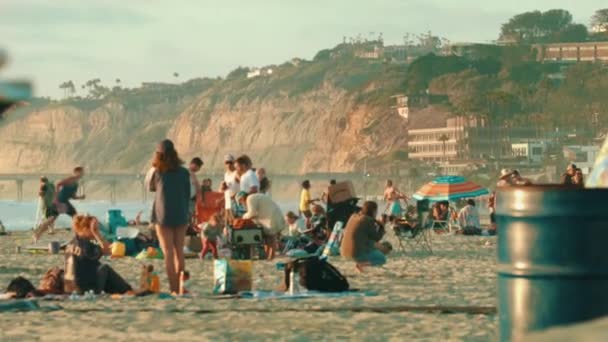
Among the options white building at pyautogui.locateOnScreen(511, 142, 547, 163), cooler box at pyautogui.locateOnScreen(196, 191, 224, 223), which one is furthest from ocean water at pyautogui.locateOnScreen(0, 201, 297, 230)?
white building at pyautogui.locateOnScreen(511, 142, 547, 163)

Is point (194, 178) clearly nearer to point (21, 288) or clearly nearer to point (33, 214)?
point (21, 288)

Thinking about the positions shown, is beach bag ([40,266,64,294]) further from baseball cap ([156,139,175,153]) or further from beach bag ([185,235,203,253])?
beach bag ([185,235,203,253])

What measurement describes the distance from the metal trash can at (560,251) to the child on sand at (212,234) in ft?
38.7

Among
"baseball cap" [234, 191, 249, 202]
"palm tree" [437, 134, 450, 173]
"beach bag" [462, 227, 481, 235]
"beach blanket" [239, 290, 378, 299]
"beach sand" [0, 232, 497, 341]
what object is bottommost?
"beach sand" [0, 232, 497, 341]

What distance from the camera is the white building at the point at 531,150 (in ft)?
489

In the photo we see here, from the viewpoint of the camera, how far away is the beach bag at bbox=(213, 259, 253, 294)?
12.3 m

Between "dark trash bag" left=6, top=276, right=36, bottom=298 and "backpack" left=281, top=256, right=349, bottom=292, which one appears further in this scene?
"backpack" left=281, top=256, right=349, bottom=292

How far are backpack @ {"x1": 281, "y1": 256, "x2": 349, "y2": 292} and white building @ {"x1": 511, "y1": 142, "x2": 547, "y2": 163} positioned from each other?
136747 millimetres

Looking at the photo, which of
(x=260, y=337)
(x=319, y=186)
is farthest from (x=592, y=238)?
(x=319, y=186)

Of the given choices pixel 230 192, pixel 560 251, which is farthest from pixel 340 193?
pixel 560 251

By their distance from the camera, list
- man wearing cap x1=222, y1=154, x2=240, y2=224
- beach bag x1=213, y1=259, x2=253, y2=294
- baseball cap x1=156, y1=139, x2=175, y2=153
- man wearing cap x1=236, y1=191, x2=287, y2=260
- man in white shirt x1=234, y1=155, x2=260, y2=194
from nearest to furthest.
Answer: beach bag x1=213, y1=259, x2=253, y2=294
baseball cap x1=156, y1=139, x2=175, y2=153
man wearing cap x1=236, y1=191, x2=287, y2=260
man in white shirt x1=234, y1=155, x2=260, y2=194
man wearing cap x1=222, y1=154, x2=240, y2=224

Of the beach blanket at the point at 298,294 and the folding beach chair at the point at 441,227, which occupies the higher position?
the folding beach chair at the point at 441,227

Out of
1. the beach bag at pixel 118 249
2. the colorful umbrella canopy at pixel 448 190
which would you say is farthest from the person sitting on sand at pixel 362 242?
the colorful umbrella canopy at pixel 448 190

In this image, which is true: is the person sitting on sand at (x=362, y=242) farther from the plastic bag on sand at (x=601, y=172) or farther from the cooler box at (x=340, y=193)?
the plastic bag on sand at (x=601, y=172)
